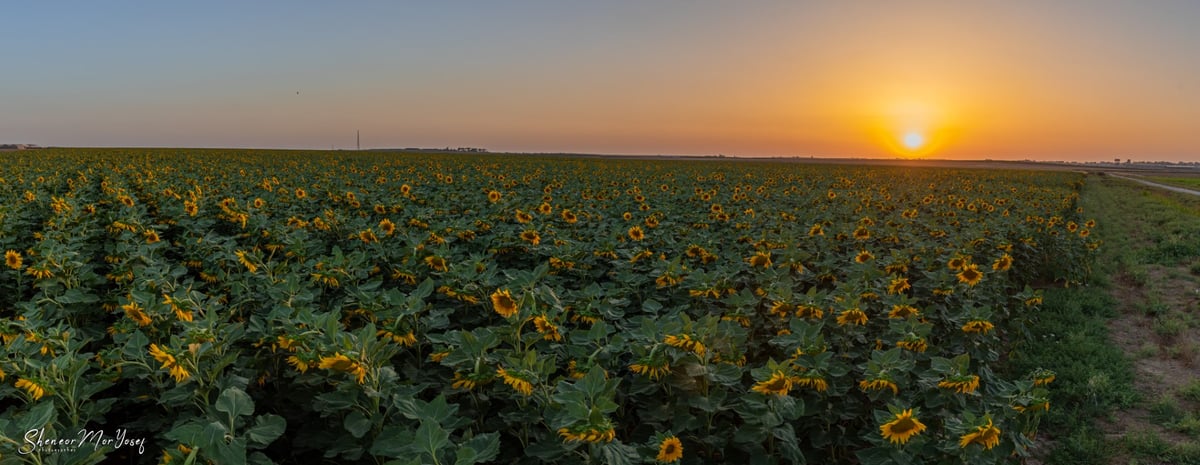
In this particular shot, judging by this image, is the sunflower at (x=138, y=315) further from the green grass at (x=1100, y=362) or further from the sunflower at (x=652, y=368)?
the green grass at (x=1100, y=362)

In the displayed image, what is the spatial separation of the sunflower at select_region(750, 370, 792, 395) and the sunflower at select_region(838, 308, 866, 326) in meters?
1.06

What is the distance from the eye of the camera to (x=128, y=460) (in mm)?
2695

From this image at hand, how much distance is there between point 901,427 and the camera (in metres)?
2.09

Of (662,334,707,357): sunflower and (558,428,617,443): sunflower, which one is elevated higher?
(662,334,707,357): sunflower

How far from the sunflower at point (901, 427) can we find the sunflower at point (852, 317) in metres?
0.91

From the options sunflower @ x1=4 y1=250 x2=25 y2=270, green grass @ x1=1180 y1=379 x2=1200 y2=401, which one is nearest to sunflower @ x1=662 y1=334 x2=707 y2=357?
sunflower @ x1=4 y1=250 x2=25 y2=270

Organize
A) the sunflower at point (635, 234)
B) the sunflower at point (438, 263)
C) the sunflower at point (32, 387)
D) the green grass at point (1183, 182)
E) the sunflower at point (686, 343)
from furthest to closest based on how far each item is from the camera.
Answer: the green grass at point (1183, 182), the sunflower at point (635, 234), the sunflower at point (438, 263), the sunflower at point (686, 343), the sunflower at point (32, 387)

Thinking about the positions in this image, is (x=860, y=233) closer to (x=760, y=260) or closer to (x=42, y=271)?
(x=760, y=260)

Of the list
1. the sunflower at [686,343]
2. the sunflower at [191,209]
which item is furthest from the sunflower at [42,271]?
the sunflower at [686,343]

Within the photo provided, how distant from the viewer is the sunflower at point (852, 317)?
2.98m

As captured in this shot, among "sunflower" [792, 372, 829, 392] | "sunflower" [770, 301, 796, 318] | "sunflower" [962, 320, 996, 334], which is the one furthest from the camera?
"sunflower" [962, 320, 996, 334]

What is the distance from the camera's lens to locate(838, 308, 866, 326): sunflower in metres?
2.98

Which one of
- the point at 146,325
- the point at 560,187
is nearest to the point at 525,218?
the point at 146,325

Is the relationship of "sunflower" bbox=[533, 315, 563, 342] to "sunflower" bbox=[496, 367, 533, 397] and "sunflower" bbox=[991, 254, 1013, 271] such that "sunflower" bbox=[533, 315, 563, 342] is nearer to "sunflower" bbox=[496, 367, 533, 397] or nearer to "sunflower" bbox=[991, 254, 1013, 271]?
"sunflower" bbox=[496, 367, 533, 397]
